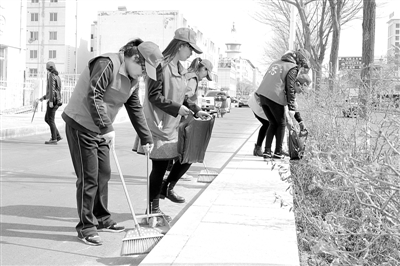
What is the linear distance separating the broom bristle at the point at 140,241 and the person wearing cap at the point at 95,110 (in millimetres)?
516

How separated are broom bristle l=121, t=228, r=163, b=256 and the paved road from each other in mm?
74

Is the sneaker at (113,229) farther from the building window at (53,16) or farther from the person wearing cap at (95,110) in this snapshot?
the building window at (53,16)

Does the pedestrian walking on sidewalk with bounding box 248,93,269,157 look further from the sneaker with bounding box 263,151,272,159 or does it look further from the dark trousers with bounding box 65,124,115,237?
the dark trousers with bounding box 65,124,115,237

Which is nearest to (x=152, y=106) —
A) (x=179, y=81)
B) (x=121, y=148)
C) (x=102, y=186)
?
(x=179, y=81)

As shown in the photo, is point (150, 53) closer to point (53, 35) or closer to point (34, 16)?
point (53, 35)

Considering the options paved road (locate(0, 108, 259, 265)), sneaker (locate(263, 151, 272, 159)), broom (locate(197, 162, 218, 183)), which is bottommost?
paved road (locate(0, 108, 259, 265))

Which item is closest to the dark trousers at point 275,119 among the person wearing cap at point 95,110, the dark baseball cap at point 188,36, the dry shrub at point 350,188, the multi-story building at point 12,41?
the dry shrub at point 350,188

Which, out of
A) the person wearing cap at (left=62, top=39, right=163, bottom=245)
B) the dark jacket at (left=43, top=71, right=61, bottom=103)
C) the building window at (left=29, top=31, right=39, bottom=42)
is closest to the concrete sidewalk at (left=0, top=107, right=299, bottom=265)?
the person wearing cap at (left=62, top=39, right=163, bottom=245)

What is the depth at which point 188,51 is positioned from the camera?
223 inches

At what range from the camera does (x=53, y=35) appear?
61.8 m

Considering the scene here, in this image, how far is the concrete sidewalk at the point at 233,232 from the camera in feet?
12.8

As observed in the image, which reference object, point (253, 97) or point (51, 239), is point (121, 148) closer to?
point (253, 97)

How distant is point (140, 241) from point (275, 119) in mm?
5030

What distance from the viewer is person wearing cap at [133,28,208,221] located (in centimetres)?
548
